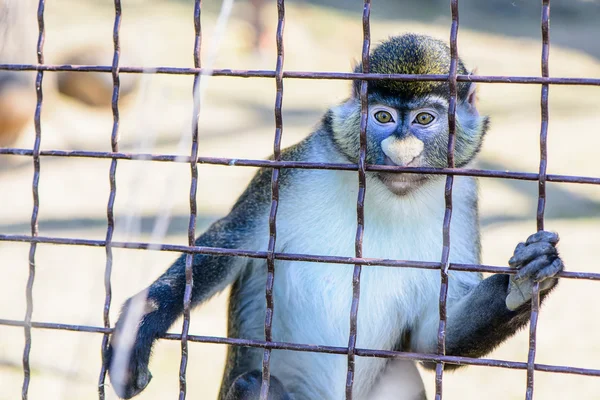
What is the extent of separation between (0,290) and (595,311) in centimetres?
416

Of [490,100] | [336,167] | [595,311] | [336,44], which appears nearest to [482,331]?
[336,167]

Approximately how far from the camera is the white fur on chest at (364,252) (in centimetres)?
320

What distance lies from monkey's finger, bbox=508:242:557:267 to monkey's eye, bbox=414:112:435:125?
73 centimetres

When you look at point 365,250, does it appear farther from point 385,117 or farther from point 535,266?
point 535,266

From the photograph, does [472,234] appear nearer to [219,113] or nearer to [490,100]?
[219,113]

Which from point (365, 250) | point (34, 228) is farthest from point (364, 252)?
point (34, 228)

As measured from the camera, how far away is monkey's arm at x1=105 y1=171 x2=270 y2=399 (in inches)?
111

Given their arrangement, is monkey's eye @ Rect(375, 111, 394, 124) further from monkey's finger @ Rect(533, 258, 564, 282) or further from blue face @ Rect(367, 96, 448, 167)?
monkey's finger @ Rect(533, 258, 564, 282)

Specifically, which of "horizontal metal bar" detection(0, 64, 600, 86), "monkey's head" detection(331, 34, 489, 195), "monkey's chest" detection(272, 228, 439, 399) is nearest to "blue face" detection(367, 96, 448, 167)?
"monkey's head" detection(331, 34, 489, 195)

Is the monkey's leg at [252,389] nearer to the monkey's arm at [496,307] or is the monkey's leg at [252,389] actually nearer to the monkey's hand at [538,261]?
the monkey's arm at [496,307]

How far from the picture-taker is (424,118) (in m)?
3.00

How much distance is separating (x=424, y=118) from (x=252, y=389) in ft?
3.85

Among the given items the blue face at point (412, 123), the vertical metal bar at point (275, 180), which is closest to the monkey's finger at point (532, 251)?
the blue face at point (412, 123)

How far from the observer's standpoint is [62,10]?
13.2 meters
